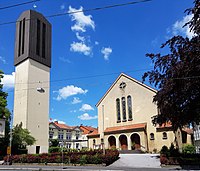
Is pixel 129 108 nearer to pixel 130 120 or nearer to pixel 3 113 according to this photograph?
pixel 130 120

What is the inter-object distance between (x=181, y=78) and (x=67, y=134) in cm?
6764

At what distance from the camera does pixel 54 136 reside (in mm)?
78562

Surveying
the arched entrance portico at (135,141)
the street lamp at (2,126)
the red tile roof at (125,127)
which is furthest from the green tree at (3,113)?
the arched entrance portico at (135,141)

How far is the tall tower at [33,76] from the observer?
50.1m

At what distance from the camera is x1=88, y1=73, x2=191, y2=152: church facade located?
42.7 metres

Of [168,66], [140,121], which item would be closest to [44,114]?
[140,121]

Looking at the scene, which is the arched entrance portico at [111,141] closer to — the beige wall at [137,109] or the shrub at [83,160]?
the beige wall at [137,109]

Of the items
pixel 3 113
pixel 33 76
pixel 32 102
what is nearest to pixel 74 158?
pixel 3 113

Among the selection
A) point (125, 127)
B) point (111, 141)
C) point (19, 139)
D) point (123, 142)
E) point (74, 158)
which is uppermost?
point (125, 127)

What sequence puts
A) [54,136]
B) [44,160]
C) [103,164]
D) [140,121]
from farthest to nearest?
1. [54,136]
2. [140,121]
3. [44,160]
4. [103,164]

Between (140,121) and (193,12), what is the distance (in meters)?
28.8

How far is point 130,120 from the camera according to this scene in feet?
153

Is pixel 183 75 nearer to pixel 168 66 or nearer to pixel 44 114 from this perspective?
pixel 168 66

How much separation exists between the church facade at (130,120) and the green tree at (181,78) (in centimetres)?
1660
